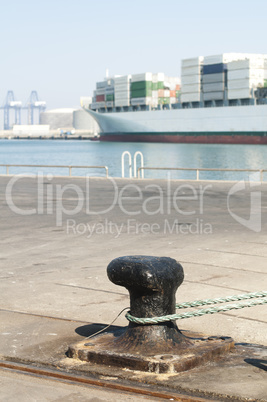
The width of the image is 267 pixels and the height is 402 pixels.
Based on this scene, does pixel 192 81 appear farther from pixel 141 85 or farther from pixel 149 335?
pixel 149 335

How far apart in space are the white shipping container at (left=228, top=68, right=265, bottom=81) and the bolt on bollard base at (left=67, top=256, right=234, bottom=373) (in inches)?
4715

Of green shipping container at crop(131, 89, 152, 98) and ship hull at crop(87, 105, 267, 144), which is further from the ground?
green shipping container at crop(131, 89, 152, 98)

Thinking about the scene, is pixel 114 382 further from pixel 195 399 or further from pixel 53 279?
pixel 53 279

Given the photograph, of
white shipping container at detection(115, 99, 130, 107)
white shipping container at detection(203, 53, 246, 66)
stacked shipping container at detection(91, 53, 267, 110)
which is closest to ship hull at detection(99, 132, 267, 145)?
white shipping container at detection(115, 99, 130, 107)

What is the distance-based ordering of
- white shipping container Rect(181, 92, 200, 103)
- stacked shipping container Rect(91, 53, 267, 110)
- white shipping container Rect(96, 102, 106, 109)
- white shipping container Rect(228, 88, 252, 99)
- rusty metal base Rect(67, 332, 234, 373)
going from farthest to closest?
white shipping container Rect(96, 102, 106, 109) < white shipping container Rect(181, 92, 200, 103) < stacked shipping container Rect(91, 53, 267, 110) < white shipping container Rect(228, 88, 252, 99) < rusty metal base Rect(67, 332, 234, 373)

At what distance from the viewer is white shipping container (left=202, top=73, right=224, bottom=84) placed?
127m

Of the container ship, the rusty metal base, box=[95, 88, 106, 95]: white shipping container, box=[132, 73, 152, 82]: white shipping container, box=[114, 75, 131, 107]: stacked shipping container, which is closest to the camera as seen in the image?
the rusty metal base

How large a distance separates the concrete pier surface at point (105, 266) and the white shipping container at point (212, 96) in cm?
10873

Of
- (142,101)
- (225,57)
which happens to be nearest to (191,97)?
(225,57)

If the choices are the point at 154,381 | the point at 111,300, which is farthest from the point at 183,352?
the point at 111,300

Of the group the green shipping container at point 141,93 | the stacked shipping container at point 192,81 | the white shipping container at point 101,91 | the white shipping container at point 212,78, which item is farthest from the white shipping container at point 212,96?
the white shipping container at point 101,91

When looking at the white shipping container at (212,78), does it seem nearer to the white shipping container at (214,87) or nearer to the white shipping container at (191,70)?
the white shipping container at (214,87)

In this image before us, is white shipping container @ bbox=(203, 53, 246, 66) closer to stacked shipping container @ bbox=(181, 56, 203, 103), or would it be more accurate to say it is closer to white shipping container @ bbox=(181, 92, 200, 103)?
stacked shipping container @ bbox=(181, 56, 203, 103)

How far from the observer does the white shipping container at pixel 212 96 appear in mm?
126125
